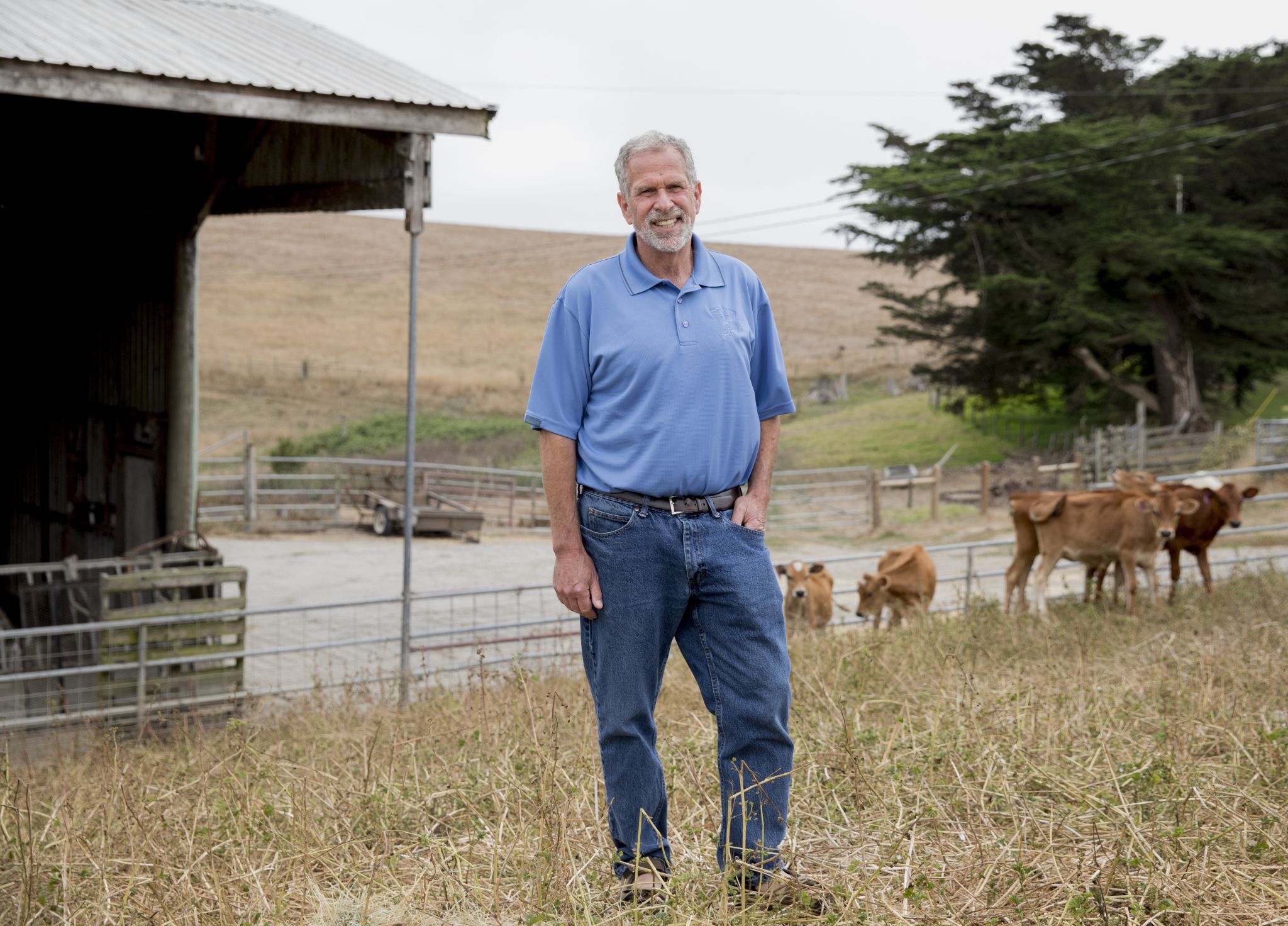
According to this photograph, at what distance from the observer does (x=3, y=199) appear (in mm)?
12234

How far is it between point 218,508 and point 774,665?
22481 millimetres

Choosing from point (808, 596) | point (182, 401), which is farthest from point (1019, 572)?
point (182, 401)

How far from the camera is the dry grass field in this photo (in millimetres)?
3641

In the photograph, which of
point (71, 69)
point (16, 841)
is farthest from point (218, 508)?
point (16, 841)

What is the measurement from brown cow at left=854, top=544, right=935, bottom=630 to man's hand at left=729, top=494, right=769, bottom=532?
7.07 m

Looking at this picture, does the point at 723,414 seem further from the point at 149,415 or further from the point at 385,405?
the point at 385,405

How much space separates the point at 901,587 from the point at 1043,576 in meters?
1.15

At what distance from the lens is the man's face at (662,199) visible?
3.54 m

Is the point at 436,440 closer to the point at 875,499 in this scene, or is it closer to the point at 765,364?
the point at 875,499

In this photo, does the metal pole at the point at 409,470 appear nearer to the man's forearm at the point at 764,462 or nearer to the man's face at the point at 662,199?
the man's forearm at the point at 764,462

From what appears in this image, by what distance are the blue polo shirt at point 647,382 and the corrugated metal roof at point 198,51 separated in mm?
5810

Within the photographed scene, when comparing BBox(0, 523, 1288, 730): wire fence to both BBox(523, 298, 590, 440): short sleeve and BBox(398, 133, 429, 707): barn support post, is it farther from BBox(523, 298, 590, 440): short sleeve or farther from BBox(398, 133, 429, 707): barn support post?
BBox(523, 298, 590, 440): short sleeve

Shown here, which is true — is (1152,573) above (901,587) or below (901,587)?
above

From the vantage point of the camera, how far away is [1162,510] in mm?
9945
